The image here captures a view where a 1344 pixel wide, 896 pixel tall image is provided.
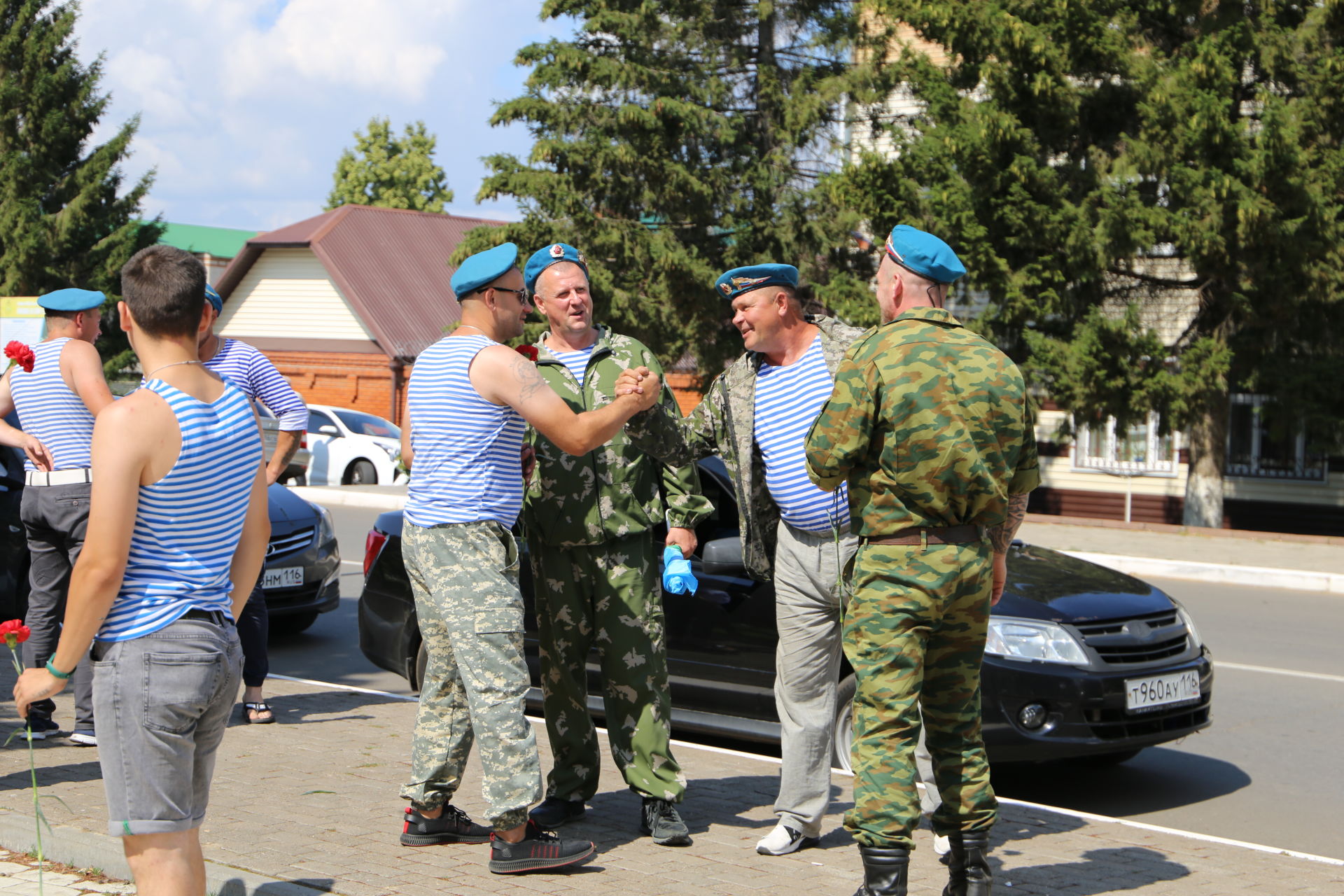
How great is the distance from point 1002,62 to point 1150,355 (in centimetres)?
454

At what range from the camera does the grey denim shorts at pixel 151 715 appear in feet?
10.6

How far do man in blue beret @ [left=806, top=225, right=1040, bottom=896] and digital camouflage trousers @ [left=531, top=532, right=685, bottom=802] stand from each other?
3.32ft

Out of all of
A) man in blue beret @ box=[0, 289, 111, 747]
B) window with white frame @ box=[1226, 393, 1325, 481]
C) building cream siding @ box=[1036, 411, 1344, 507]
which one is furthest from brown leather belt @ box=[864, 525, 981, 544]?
window with white frame @ box=[1226, 393, 1325, 481]

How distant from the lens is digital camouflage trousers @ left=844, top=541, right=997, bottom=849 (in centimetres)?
398

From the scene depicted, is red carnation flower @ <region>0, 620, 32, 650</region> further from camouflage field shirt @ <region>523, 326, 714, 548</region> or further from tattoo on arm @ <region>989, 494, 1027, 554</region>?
tattoo on arm @ <region>989, 494, 1027, 554</region>

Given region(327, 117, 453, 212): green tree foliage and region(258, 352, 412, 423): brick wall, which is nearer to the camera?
region(258, 352, 412, 423): brick wall

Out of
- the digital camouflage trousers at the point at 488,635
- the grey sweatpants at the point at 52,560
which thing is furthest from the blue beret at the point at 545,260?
the grey sweatpants at the point at 52,560

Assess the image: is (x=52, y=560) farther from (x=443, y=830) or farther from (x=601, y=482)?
(x=601, y=482)

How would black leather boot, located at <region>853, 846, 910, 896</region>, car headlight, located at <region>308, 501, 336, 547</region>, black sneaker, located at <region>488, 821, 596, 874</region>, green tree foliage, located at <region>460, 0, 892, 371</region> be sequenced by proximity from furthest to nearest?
green tree foliage, located at <region>460, 0, 892, 371</region>, car headlight, located at <region>308, 501, 336, 547</region>, black sneaker, located at <region>488, 821, 596, 874</region>, black leather boot, located at <region>853, 846, 910, 896</region>

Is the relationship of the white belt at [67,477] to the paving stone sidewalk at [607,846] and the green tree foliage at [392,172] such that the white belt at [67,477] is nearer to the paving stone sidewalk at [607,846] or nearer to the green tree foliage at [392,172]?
the paving stone sidewalk at [607,846]

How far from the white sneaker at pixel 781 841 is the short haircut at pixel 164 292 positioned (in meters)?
2.62

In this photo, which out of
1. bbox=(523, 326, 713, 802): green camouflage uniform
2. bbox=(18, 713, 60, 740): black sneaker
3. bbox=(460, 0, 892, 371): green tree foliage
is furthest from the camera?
bbox=(460, 0, 892, 371): green tree foliage

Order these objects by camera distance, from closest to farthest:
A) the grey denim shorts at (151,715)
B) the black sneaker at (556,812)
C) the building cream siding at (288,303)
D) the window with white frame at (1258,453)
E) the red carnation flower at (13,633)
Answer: the grey denim shorts at (151,715) → the red carnation flower at (13,633) → the black sneaker at (556,812) → the window with white frame at (1258,453) → the building cream siding at (288,303)

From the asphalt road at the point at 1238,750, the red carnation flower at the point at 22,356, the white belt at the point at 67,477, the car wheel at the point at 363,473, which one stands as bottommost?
the asphalt road at the point at 1238,750
